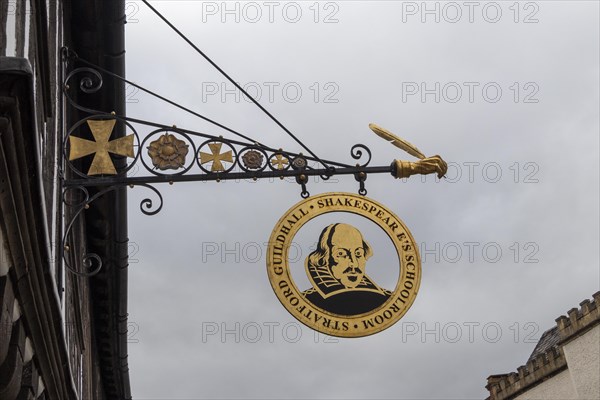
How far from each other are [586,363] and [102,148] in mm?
22794

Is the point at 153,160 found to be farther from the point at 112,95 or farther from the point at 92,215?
the point at 92,215

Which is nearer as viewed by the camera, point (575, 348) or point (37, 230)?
point (37, 230)

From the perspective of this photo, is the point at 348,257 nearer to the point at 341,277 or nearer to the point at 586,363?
the point at 341,277

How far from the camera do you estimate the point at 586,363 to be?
27.8m

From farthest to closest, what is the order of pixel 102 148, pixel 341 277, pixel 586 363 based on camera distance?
pixel 586 363, pixel 102 148, pixel 341 277

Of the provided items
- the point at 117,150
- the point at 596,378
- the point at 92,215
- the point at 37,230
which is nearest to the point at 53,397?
the point at 117,150

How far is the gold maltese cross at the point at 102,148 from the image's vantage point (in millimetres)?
7570

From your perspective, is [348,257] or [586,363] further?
[586,363]

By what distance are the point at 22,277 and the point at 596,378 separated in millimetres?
23910

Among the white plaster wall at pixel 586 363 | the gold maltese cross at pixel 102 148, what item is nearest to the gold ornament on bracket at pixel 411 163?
the gold maltese cross at pixel 102 148

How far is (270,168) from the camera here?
769 centimetres

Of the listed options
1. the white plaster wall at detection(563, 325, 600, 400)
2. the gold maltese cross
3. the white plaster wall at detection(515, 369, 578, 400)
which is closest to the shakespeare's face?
the gold maltese cross

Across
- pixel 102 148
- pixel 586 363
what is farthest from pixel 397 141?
pixel 586 363

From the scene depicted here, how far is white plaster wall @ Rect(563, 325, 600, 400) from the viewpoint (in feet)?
89.7
